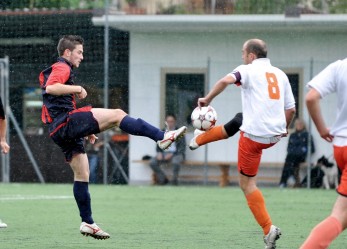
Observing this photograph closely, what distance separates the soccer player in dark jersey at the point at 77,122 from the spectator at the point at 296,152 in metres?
12.6

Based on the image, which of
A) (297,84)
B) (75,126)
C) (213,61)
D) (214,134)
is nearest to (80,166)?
(75,126)

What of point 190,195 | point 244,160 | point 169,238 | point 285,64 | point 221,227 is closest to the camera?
point 244,160

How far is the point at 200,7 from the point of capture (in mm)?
23109

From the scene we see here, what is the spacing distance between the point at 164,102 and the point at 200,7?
2.43 meters

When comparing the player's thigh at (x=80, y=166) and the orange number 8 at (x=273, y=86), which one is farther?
the player's thigh at (x=80, y=166)

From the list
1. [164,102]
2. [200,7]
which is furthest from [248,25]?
[164,102]

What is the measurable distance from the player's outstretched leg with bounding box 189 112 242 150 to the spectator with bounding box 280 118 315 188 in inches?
451

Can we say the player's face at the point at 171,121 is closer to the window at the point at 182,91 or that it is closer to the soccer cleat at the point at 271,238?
the window at the point at 182,91

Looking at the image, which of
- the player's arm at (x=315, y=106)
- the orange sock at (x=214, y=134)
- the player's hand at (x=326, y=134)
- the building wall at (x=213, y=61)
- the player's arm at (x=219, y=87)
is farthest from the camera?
the building wall at (x=213, y=61)

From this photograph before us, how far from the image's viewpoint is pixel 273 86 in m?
9.25

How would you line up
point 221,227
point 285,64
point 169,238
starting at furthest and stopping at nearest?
point 285,64, point 221,227, point 169,238

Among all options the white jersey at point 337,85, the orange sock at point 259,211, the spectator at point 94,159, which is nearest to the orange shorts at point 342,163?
the white jersey at point 337,85

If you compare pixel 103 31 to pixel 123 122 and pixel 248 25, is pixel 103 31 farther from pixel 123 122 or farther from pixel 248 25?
pixel 123 122

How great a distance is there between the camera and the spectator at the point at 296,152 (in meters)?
21.8
